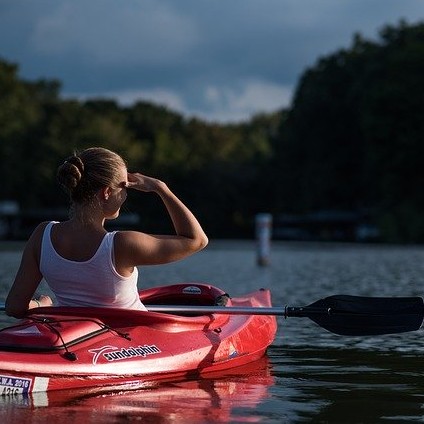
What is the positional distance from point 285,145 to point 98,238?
7710 cm

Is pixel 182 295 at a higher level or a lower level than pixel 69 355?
higher

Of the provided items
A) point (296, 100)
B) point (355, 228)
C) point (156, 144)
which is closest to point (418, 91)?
point (296, 100)

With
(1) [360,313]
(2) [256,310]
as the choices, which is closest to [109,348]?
(2) [256,310]

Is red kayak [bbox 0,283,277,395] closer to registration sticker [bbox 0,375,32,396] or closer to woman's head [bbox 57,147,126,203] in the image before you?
registration sticker [bbox 0,375,32,396]

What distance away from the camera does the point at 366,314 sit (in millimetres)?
10047

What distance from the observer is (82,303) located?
882cm

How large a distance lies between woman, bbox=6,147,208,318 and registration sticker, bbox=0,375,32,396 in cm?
71

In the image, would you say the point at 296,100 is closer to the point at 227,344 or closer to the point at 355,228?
the point at 355,228

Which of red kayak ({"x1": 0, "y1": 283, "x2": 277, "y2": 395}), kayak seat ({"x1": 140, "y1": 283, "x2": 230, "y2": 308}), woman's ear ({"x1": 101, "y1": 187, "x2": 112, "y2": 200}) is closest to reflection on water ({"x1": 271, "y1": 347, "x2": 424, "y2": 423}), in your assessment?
red kayak ({"x1": 0, "y1": 283, "x2": 277, "y2": 395})

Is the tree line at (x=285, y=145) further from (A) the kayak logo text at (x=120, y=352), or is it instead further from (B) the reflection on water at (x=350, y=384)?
(A) the kayak logo text at (x=120, y=352)

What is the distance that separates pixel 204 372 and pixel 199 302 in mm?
1661

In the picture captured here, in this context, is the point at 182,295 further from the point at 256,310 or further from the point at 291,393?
the point at 291,393

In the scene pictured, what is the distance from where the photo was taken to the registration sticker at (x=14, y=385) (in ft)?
26.9

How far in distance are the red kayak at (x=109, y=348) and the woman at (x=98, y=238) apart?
280mm
